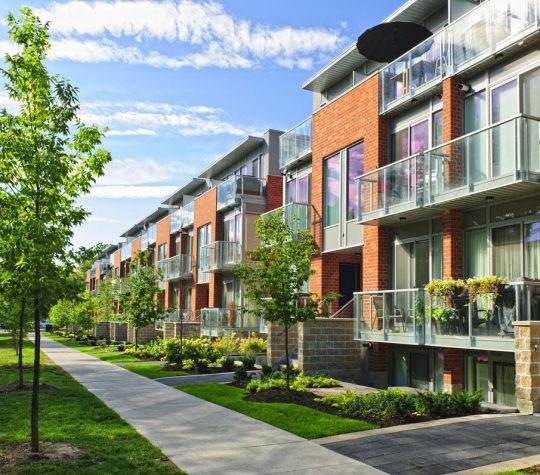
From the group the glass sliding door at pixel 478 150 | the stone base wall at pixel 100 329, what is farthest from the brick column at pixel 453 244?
the stone base wall at pixel 100 329

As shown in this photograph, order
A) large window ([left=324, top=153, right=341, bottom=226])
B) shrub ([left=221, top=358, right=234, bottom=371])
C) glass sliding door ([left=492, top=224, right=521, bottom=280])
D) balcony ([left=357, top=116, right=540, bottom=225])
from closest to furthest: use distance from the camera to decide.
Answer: balcony ([left=357, top=116, right=540, bottom=225])
glass sliding door ([left=492, top=224, right=521, bottom=280])
large window ([left=324, top=153, right=341, bottom=226])
shrub ([left=221, top=358, right=234, bottom=371])

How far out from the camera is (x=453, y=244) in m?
14.8

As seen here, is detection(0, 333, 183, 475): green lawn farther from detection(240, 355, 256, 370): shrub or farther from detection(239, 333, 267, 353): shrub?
detection(239, 333, 267, 353): shrub

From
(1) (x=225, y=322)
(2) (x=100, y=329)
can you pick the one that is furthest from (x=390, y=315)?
(2) (x=100, y=329)

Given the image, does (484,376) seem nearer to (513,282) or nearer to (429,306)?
(429,306)

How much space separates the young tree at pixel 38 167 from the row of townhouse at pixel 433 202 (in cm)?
817

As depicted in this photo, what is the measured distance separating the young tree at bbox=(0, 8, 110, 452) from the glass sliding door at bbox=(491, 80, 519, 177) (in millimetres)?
8070

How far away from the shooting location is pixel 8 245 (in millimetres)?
8305

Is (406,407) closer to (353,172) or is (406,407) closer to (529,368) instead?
(529,368)

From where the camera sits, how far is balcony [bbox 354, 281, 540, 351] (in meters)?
11.7

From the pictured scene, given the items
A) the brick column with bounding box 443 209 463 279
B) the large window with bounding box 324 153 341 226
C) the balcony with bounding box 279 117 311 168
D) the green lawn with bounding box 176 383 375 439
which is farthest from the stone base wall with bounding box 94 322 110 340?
the brick column with bounding box 443 209 463 279

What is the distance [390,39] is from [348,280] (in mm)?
8420

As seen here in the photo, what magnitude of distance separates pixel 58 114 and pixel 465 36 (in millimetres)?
10517

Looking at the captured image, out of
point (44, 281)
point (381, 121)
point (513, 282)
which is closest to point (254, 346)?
point (381, 121)
